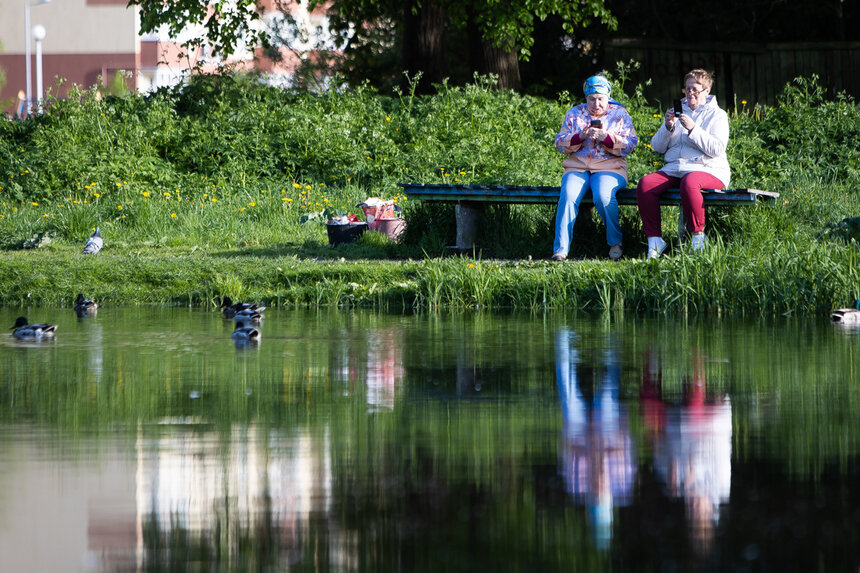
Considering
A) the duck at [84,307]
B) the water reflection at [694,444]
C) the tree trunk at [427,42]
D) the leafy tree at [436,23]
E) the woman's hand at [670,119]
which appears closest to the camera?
the water reflection at [694,444]

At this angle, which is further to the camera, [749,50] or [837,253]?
[749,50]

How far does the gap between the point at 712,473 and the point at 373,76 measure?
77.5 feet

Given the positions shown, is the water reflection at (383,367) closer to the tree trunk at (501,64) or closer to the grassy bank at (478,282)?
the grassy bank at (478,282)

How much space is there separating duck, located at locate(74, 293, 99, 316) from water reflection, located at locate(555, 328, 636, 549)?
167 inches

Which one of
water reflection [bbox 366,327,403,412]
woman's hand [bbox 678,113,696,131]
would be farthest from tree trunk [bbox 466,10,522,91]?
water reflection [bbox 366,327,403,412]

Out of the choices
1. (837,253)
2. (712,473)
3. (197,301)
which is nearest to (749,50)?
(837,253)

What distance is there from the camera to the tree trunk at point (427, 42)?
863 inches

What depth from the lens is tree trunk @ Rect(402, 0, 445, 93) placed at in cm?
2192

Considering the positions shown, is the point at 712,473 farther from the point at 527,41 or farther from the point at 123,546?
the point at 527,41

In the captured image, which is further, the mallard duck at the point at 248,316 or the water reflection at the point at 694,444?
the mallard duck at the point at 248,316

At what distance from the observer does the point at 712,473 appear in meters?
4.90

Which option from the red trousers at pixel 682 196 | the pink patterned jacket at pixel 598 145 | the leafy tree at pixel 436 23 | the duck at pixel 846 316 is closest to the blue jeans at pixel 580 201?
the pink patterned jacket at pixel 598 145

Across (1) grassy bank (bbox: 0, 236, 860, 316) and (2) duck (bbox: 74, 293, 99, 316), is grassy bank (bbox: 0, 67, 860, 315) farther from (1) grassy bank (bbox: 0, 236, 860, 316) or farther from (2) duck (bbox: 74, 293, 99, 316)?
(2) duck (bbox: 74, 293, 99, 316)

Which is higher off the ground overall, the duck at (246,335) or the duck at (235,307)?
the duck at (235,307)
